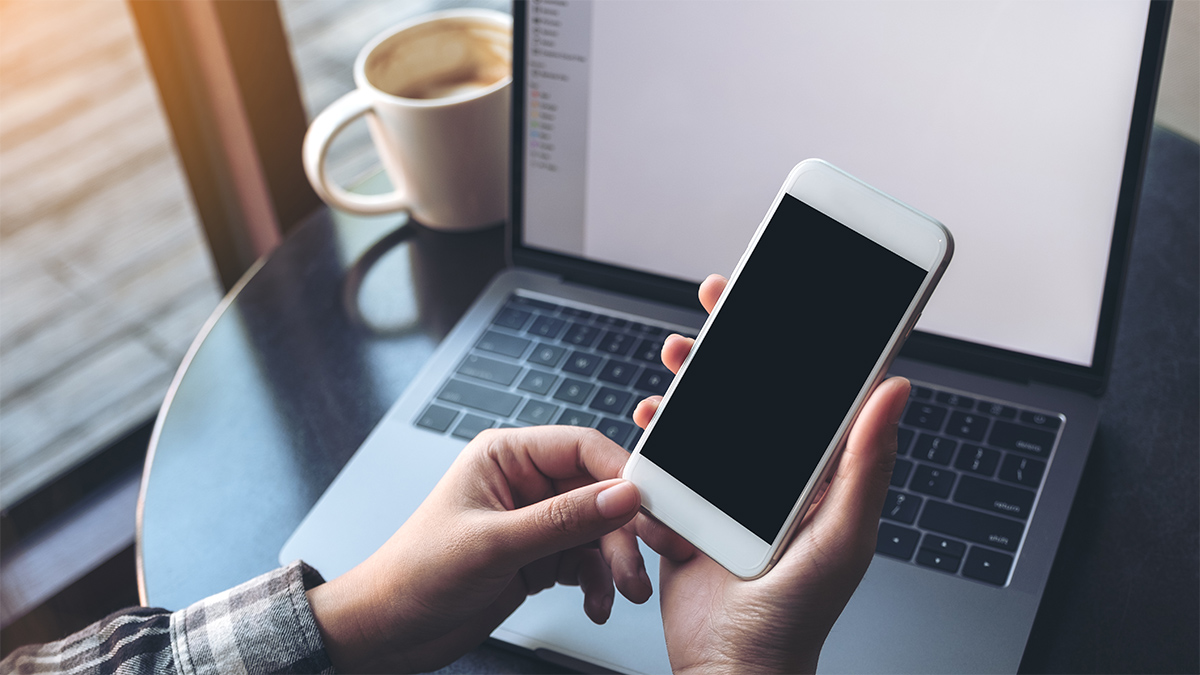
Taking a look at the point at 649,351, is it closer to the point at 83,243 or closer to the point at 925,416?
the point at 925,416

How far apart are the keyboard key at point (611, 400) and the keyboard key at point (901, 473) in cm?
19

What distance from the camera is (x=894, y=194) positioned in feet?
2.09

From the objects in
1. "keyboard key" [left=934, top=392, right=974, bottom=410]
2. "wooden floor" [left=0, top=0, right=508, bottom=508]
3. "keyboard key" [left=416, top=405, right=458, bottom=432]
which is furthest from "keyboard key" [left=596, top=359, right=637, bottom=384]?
"wooden floor" [left=0, top=0, right=508, bottom=508]

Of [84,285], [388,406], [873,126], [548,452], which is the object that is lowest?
[84,285]

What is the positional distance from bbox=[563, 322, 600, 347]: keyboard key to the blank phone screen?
0.21 metres

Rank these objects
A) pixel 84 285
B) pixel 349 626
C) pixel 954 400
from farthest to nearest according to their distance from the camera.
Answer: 1. pixel 84 285
2. pixel 954 400
3. pixel 349 626

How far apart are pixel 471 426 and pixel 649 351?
0.49 feet

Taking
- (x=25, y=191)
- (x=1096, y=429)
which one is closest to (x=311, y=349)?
(x=1096, y=429)

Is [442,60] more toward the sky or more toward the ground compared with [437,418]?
more toward the sky

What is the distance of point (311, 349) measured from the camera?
0.78 m

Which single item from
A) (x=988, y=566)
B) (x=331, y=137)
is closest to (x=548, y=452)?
(x=988, y=566)

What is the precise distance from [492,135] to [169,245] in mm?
851

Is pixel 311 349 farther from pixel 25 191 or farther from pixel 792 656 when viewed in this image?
pixel 25 191

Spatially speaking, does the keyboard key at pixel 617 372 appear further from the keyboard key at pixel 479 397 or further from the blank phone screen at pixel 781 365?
the blank phone screen at pixel 781 365
